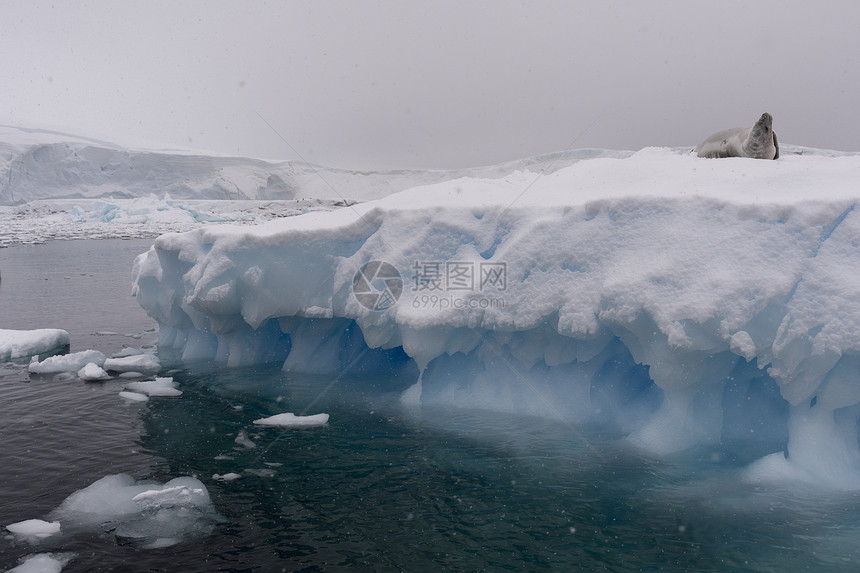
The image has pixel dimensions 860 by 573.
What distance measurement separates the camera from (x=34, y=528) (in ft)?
18.7

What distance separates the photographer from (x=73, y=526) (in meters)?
5.78

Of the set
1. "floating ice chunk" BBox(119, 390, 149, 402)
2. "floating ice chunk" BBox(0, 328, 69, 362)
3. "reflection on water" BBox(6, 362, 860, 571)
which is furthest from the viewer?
"floating ice chunk" BBox(0, 328, 69, 362)

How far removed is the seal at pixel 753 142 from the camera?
30.6 feet

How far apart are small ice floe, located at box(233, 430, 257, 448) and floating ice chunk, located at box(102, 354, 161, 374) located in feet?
14.2

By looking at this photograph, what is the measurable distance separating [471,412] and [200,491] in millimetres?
3975

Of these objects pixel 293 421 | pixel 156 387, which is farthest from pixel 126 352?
pixel 293 421

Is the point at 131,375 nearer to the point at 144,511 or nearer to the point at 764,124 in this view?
the point at 144,511

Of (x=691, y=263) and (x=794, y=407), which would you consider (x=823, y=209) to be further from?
(x=794, y=407)

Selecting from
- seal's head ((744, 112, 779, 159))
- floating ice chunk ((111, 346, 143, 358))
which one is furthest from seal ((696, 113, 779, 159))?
floating ice chunk ((111, 346, 143, 358))

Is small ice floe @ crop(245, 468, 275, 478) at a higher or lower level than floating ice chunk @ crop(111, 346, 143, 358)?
lower

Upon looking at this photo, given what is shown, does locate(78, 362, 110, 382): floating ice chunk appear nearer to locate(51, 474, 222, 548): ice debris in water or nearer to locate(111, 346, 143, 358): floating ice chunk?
locate(111, 346, 143, 358): floating ice chunk

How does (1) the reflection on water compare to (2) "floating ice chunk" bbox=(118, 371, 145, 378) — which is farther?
(2) "floating ice chunk" bbox=(118, 371, 145, 378)

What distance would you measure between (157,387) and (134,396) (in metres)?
0.42

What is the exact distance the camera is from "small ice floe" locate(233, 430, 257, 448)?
774cm
